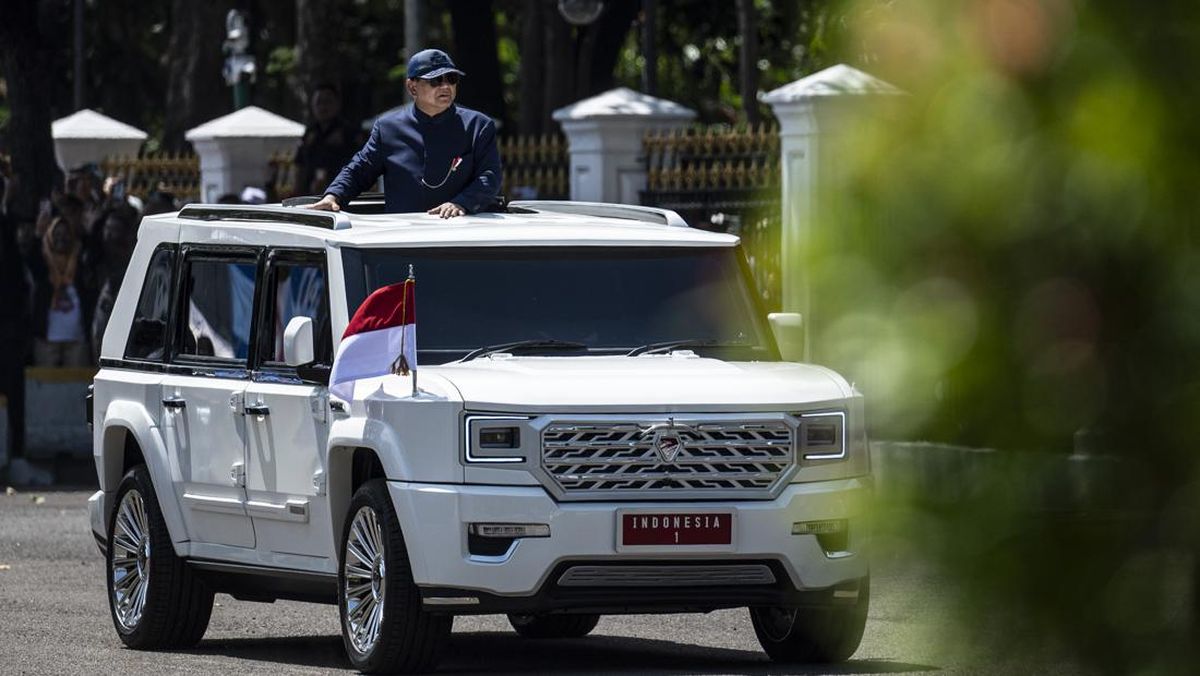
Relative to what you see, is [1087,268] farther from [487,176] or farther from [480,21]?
[480,21]

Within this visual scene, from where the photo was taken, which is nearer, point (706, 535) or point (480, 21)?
point (706, 535)

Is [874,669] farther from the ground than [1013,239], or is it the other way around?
[1013,239]

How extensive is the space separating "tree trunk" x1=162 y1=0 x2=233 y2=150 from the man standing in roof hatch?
96.9 feet

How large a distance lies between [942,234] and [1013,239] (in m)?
0.07

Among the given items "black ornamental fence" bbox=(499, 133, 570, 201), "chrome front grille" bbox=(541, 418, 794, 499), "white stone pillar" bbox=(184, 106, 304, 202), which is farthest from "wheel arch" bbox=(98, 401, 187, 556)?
"white stone pillar" bbox=(184, 106, 304, 202)

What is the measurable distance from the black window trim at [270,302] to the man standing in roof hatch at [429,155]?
2.15ft

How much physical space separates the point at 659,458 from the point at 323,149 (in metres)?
12.7

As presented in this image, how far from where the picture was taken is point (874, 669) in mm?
9414

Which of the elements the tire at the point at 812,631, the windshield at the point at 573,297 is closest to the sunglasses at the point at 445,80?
the windshield at the point at 573,297

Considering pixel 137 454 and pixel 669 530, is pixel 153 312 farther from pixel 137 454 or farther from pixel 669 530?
pixel 669 530

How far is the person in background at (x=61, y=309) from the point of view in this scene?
21141 millimetres

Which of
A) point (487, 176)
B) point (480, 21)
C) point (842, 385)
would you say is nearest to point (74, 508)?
point (487, 176)

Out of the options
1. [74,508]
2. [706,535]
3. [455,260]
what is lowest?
[74,508]

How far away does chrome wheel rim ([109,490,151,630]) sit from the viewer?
10.7m
